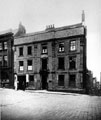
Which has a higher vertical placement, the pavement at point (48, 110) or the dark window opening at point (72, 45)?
the dark window opening at point (72, 45)

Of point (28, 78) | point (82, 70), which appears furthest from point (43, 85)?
point (82, 70)

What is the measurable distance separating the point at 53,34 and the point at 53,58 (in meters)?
2.93

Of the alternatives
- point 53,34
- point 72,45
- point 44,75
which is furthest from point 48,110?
point 53,34

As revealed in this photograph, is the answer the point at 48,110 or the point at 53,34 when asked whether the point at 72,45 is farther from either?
A: the point at 48,110

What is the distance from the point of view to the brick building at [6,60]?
21484mm

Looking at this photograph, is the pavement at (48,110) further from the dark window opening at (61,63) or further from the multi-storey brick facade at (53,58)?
the dark window opening at (61,63)

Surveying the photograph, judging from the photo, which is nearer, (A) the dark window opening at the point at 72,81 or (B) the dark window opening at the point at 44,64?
(A) the dark window opening at the point at 72,81

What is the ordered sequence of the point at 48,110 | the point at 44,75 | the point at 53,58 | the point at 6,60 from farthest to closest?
the point at 6,60 < the point at 44,75 < the point at 53,58 < the point at 48,110

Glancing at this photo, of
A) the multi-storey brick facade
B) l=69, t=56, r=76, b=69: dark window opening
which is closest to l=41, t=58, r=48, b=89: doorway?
the multi-storey brick facade

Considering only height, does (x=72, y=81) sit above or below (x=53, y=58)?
below

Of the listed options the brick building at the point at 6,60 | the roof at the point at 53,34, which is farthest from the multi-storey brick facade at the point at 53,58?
the brick building at the point at 6,60

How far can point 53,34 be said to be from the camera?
1827cm

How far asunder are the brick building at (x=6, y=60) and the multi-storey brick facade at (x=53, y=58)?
125 cm

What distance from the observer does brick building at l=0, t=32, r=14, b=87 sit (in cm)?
2148
